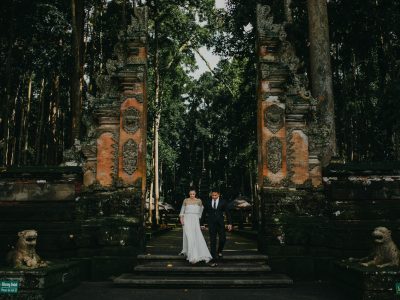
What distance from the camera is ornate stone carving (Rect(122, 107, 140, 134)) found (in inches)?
366

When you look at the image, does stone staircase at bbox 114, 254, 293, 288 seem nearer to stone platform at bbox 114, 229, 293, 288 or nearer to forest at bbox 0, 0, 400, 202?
stone platform at bbox 114, 229, 293, 288

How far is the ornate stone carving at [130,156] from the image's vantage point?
9180 millimetres

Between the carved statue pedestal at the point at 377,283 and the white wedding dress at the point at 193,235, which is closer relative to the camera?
the carved statue pedestal at the point at 377,283

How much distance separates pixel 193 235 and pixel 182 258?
0.58 metres

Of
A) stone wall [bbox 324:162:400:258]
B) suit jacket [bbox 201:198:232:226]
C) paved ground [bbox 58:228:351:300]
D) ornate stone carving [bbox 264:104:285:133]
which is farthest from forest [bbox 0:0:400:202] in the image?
paved ground [bbox 58:228:351:300]

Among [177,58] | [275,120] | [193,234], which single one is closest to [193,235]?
[193,234]

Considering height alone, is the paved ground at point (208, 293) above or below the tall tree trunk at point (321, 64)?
below

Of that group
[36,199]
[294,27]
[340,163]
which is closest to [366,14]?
[294,27]

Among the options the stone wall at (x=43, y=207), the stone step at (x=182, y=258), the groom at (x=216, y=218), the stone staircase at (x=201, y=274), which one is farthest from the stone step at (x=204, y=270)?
the stone wall at (x=43, y=207)

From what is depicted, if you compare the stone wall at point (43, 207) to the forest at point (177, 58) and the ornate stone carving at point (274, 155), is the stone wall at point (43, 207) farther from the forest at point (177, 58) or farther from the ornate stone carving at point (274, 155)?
the ornate stone carving at point (274, 155)

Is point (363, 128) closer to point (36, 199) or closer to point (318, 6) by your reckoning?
point (318, 6)

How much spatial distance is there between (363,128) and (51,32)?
71.3ft

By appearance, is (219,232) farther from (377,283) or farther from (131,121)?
(377,283)

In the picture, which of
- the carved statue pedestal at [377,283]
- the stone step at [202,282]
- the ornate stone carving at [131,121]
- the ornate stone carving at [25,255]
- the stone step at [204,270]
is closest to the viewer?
the carved statue pedestal at [377,283]
